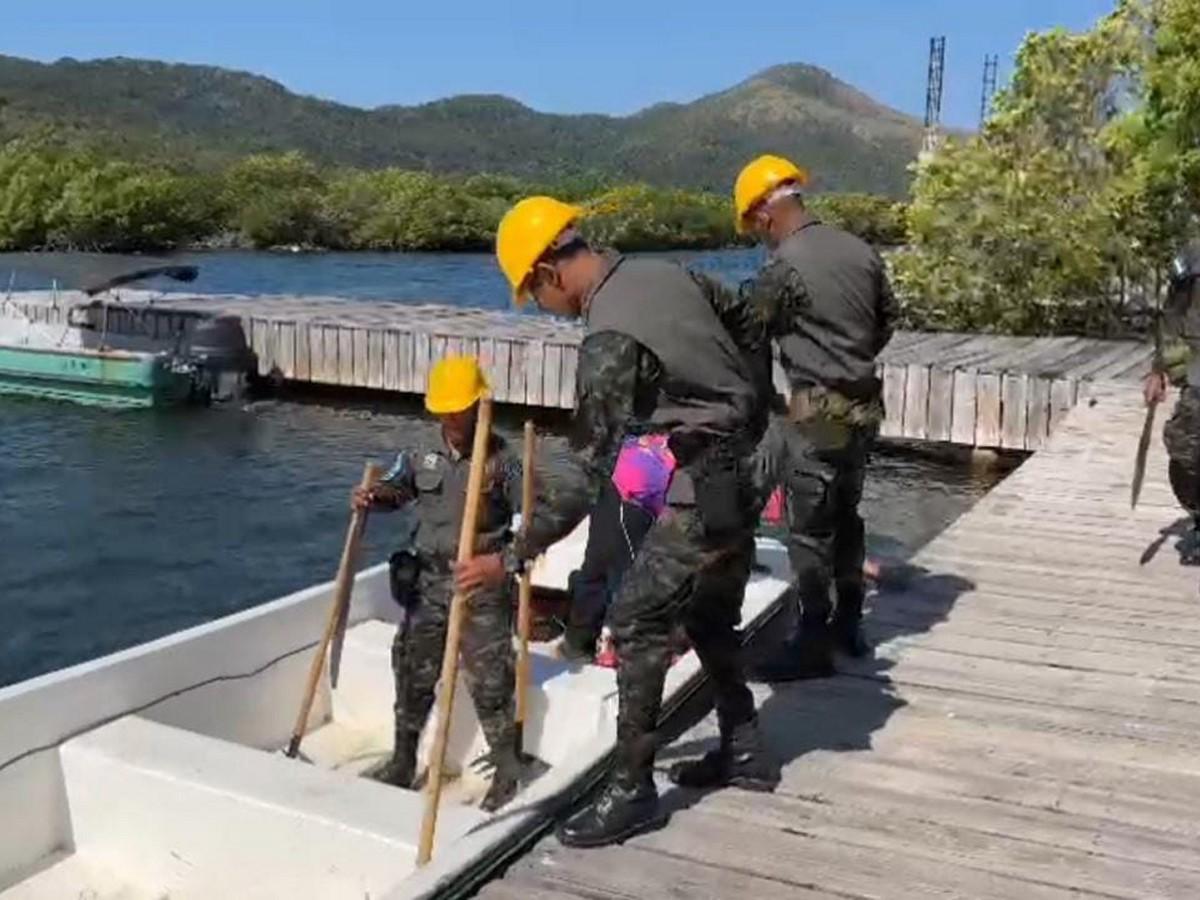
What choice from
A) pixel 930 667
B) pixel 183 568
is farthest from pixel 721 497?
pixel 183 568

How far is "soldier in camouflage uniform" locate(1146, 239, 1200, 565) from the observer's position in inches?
265

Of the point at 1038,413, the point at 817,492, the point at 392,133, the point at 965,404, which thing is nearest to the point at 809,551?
the point at 817,492

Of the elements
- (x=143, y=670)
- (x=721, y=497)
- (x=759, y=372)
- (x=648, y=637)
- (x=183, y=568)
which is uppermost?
(x=759, y=372)

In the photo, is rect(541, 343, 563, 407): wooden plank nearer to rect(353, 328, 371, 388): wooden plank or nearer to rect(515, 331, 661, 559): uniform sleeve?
rect(353, 328, 371, 388): wooden plank

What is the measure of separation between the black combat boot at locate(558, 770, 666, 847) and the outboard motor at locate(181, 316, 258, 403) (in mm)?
17032

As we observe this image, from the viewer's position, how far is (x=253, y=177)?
62.0m

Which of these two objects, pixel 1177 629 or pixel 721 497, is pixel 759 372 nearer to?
pixel 721 497

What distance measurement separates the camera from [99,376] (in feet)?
65.3

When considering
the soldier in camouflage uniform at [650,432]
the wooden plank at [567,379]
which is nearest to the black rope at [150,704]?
the soldier in camouflage uniform at [650,432]

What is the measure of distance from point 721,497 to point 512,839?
110cm

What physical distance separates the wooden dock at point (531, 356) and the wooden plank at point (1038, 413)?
0.04 ft

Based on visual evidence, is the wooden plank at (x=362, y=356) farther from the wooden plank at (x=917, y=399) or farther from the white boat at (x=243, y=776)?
the white boat at (x=243, y=776)

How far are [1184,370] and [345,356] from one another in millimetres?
14536

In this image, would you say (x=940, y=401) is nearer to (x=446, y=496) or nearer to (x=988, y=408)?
(x=988, y=408)
